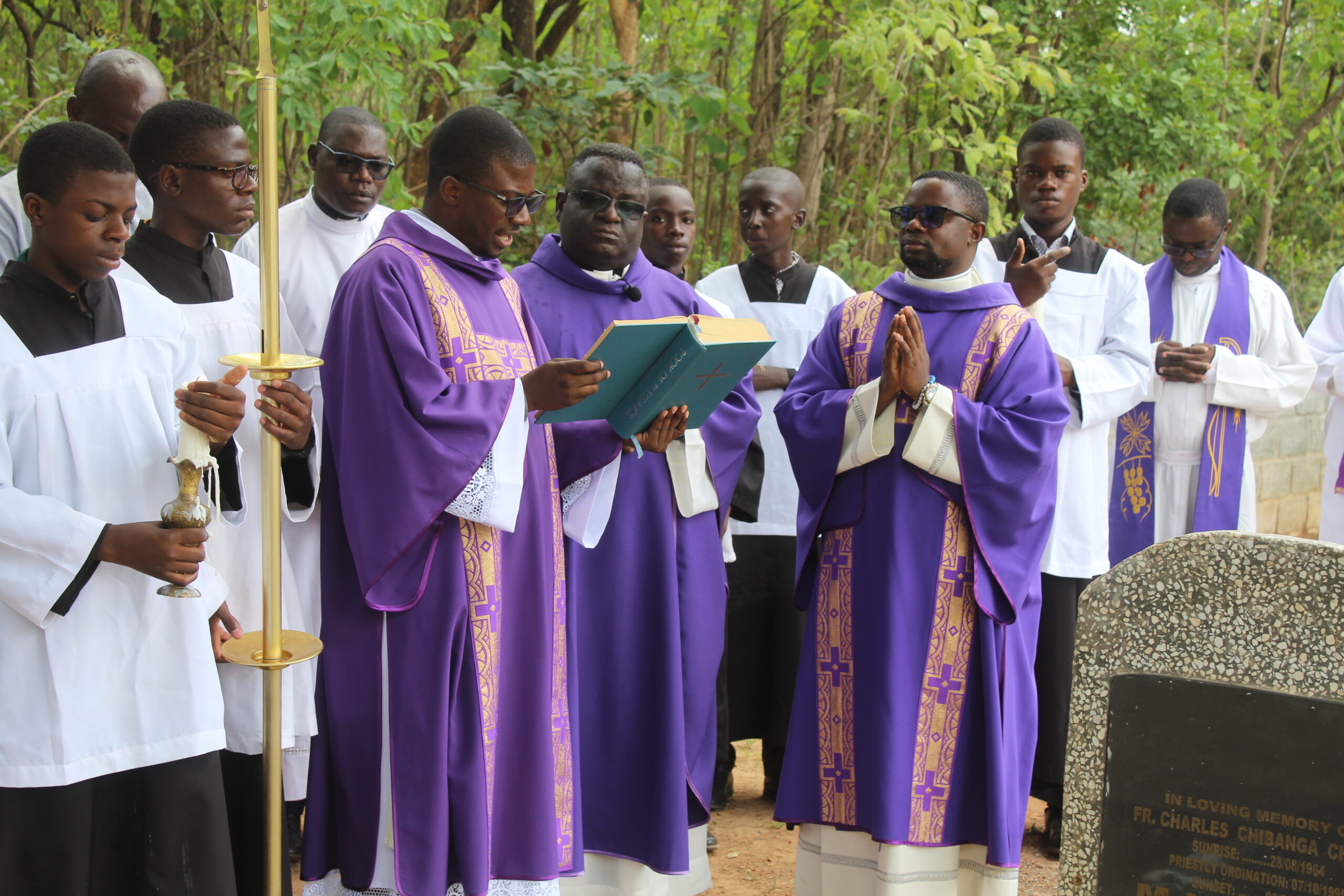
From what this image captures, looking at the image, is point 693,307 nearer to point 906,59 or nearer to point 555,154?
point 906,59

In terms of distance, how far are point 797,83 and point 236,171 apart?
6279 millimetres

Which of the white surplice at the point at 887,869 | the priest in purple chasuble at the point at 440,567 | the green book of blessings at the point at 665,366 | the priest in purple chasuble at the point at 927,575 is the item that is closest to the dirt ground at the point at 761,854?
the white surplice at the point at 887,869

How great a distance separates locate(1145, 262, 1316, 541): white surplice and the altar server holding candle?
413 cm

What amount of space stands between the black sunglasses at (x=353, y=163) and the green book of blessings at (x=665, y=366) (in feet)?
5.41

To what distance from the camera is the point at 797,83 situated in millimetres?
9031

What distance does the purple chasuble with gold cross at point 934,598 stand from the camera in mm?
3832

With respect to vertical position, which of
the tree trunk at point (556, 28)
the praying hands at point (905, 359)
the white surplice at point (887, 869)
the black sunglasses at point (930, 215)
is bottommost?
the white surplice at point (887, 869)

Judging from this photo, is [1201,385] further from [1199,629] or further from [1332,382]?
[1199,629]

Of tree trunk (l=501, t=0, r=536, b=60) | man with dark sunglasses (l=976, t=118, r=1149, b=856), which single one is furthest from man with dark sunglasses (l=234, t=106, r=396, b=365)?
tree trunk (l=501, t=0, r=536, b=60)

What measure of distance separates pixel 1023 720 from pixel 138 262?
9.75 ft

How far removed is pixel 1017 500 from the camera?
3.93m

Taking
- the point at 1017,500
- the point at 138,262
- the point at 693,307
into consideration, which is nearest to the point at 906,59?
the point at 693,307

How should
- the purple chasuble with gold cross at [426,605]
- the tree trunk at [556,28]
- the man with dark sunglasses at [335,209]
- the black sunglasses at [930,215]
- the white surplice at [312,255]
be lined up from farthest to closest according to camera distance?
the tree trunk at [556,28] < the man with dark sunglasses at [335,209] < the white surplice at [312,255] < the black sunglasses at [930,215] < the purple chasuble with gold cross at [426,605]

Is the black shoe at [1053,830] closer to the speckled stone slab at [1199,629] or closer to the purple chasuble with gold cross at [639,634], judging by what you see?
the purple chasuble with gold cross at [639,634]
